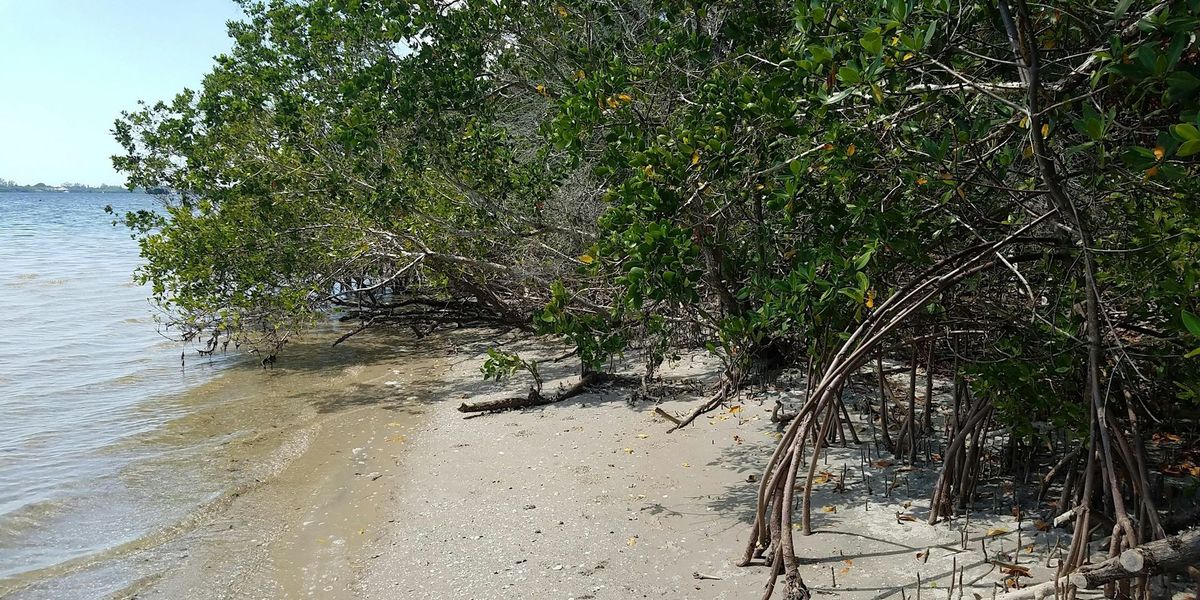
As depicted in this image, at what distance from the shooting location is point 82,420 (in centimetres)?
925

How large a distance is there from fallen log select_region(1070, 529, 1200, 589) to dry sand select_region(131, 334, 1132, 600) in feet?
2.51

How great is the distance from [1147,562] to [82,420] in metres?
9.67

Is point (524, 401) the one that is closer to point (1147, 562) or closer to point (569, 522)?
point (569, 522)

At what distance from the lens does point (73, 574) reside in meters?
5.31

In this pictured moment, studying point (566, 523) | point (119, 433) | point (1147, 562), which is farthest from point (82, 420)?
point (1147, 562)

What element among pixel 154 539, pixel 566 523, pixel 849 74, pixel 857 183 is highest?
pixel 849 74

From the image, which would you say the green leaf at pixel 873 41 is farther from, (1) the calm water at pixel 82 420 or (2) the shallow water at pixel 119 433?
(1) the calm water at pixel 82 420

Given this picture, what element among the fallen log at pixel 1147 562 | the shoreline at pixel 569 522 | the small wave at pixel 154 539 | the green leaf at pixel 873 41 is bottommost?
the small wave at pixel 154 539

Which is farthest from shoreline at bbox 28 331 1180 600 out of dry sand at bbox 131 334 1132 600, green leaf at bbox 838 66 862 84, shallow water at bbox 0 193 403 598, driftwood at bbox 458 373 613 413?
Answer: green leaf at bbox 838 66 862 84

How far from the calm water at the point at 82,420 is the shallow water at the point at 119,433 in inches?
0.7

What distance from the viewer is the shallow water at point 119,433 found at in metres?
5.81

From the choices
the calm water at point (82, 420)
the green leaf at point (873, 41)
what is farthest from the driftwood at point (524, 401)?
the green leaf at point (873, 41)

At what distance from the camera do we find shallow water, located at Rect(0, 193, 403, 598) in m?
5.81

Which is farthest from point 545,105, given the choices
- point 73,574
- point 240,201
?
point 73,574
